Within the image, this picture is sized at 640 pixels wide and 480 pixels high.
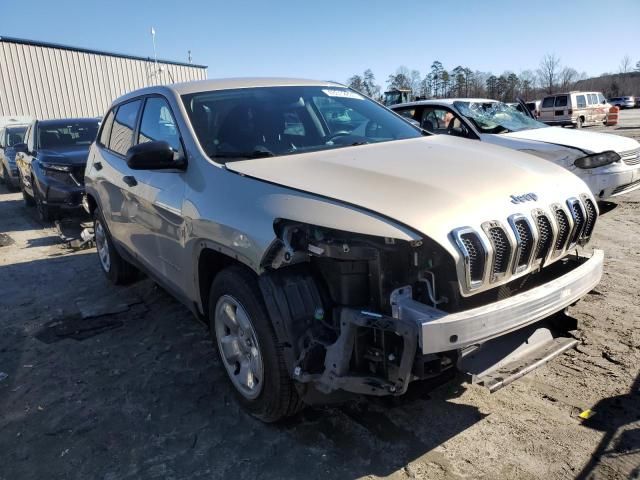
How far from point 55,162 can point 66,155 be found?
0.25 meters

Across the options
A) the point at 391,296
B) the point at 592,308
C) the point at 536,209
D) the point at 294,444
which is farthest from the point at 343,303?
the point at 592,308

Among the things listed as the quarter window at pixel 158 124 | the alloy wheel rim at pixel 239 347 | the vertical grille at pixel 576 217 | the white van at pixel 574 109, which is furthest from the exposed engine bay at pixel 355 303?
the white van at pixel 574 109

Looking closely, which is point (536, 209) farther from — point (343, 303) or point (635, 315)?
point (635, 315)

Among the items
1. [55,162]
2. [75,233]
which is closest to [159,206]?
[75,233]

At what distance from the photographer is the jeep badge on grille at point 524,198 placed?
242 cm

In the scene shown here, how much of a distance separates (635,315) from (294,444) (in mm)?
2922

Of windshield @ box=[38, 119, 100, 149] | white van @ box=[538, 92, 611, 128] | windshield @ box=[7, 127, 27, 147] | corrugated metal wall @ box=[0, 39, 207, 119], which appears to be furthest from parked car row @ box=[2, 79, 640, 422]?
white van @ box=[538, 92, 611, 128]

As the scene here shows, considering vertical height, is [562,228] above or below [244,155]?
below

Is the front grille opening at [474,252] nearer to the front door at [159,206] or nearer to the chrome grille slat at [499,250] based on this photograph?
the chrome grille slat at [499,250]

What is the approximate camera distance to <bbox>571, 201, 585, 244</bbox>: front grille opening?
270 cm

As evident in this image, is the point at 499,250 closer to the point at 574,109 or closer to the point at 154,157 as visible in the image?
the point at 154,157

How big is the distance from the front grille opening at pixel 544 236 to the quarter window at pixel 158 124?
223 centimetres

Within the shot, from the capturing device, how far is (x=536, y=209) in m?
2.46

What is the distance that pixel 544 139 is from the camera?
6.93m
